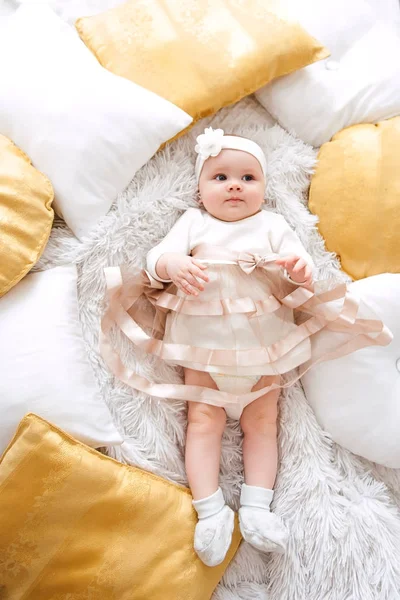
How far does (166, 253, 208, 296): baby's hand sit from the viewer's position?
1.04 metres

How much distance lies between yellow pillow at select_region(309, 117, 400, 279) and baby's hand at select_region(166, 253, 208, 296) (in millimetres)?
326

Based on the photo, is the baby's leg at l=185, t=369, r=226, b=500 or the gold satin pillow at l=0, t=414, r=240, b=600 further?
the baby's leg at l=185, t=369, r=226, b=500

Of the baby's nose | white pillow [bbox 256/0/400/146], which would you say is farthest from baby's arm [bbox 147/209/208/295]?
white pillow [bbox 256/0/400/146]

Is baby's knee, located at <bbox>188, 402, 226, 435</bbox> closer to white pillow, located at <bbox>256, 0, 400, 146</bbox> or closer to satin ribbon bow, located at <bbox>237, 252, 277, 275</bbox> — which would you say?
satin ribbon bow, located at <bbox>237, 252, 277, 275</bbox>

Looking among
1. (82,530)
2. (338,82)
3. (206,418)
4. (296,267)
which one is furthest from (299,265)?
(82,530)

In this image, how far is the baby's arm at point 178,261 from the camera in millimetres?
1041

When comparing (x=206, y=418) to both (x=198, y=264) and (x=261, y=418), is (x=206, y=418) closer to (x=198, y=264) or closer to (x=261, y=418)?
(x=261, y=418)

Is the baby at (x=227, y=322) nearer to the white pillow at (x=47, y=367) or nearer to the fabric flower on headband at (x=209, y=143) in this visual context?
the fabric flower on headband at (x=209, y=143)

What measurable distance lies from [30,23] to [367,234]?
0.84 metres

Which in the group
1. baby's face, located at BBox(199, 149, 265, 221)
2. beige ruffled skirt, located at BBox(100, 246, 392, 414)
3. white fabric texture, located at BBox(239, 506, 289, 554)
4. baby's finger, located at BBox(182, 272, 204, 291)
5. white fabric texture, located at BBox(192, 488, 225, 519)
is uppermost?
baby's face, located at BBox(199, 149, 265, 221)

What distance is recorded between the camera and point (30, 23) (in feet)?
3.79

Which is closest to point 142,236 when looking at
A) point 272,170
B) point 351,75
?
point 272,170

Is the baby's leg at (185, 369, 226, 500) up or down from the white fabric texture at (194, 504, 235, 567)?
up

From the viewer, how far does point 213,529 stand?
988 millimetres
